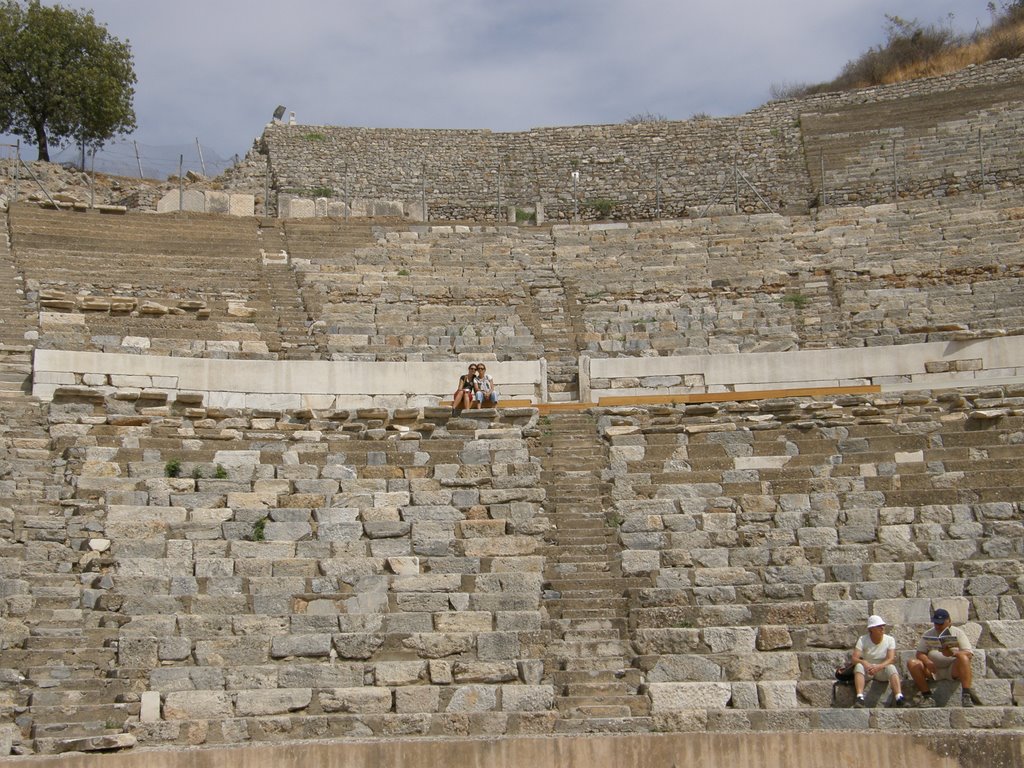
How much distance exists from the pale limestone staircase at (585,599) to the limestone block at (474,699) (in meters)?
0.55

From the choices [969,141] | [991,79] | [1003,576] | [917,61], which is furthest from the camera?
[917,61]

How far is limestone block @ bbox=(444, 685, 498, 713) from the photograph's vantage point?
1158 cm

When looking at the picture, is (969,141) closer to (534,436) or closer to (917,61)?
(917,61)

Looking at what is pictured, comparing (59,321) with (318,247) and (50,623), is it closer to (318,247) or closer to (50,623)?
(318,247)

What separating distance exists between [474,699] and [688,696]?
1811 millimetres

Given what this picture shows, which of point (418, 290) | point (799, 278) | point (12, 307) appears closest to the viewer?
point (12, 307)

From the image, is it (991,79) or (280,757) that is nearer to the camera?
(280,757)

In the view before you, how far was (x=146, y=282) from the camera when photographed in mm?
20797

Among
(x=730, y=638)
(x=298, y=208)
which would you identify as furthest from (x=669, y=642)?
(x=298, y=208)

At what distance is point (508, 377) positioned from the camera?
62.6 feet

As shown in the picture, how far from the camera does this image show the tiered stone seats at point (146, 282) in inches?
750

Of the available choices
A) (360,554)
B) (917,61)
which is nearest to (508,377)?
(360,554)

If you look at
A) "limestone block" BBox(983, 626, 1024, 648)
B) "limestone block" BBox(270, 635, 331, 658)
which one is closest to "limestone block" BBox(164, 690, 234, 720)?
"limestone block" BBox(270, 635, 331, 658)

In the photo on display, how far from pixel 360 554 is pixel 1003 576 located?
19.9 ft
